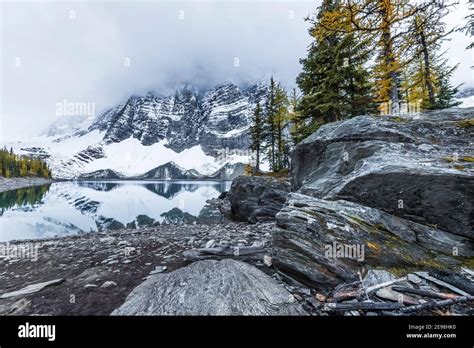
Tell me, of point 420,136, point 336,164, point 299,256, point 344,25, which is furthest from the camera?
point 344,25

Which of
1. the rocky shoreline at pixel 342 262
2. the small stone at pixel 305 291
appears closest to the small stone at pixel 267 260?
the rocky shoreline at pixel 342 262

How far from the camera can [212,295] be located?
4082mm

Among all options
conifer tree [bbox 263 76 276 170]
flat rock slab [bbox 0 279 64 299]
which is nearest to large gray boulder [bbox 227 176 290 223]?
flat rock slab [bbox 0 279 64 299]

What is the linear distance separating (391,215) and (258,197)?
11805mm

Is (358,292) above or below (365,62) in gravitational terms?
below

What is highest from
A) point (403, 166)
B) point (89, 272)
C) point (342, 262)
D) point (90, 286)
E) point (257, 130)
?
point (257, 130)

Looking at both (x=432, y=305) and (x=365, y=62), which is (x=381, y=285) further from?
(x=365, y=62)

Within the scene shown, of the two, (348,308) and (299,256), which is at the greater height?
(299,256)

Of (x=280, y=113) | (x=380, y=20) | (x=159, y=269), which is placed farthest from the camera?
(x=280, y=113)

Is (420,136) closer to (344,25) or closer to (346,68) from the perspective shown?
(344,25)

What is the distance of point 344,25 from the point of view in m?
9.75

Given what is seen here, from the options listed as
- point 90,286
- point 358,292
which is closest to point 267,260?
point 358,292
